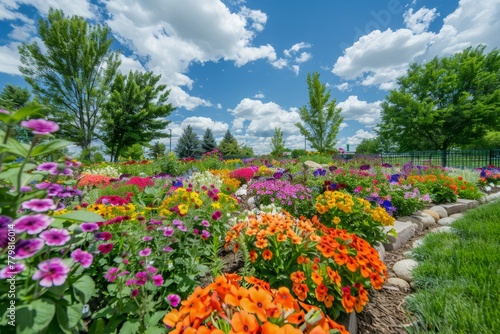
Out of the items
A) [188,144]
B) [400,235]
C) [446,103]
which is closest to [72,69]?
[188,144]

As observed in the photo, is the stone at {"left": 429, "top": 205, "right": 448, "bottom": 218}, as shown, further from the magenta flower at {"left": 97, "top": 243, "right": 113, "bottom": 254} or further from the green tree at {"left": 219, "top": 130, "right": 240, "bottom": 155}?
the green tree at {"left": 219, "top": 130, "right": 240, "bottom": 155}

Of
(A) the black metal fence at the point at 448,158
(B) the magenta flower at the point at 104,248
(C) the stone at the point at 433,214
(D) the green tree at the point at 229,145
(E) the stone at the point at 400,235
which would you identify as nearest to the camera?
(B) the magenta flower at the point at 104,248

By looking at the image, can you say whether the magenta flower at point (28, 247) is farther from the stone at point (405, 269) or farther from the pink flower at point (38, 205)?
the stone at point (405, 269)

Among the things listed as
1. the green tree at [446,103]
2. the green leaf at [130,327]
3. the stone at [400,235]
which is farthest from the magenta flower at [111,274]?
the green tree at [446,103]

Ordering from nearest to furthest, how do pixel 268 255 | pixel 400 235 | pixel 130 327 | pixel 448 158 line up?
pixel 130 327 → pixel 268 255 → pixel 400 235 → pixel 448 158

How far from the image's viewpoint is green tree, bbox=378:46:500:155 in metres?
18.1

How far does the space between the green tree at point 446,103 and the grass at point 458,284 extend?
65.2ft

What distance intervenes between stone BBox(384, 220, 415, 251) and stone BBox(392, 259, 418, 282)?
0.43 meters

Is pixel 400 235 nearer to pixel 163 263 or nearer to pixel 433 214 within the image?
pixel 433 214

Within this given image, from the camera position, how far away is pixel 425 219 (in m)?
3.91

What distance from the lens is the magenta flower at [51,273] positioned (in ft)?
2.46

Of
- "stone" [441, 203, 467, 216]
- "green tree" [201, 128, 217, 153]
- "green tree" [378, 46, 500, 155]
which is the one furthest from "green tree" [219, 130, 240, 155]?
"stone" [441, 203, 467, 216]

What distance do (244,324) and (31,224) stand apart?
2.70 feet

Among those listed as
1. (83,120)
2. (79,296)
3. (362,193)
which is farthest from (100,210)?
(83,120)
